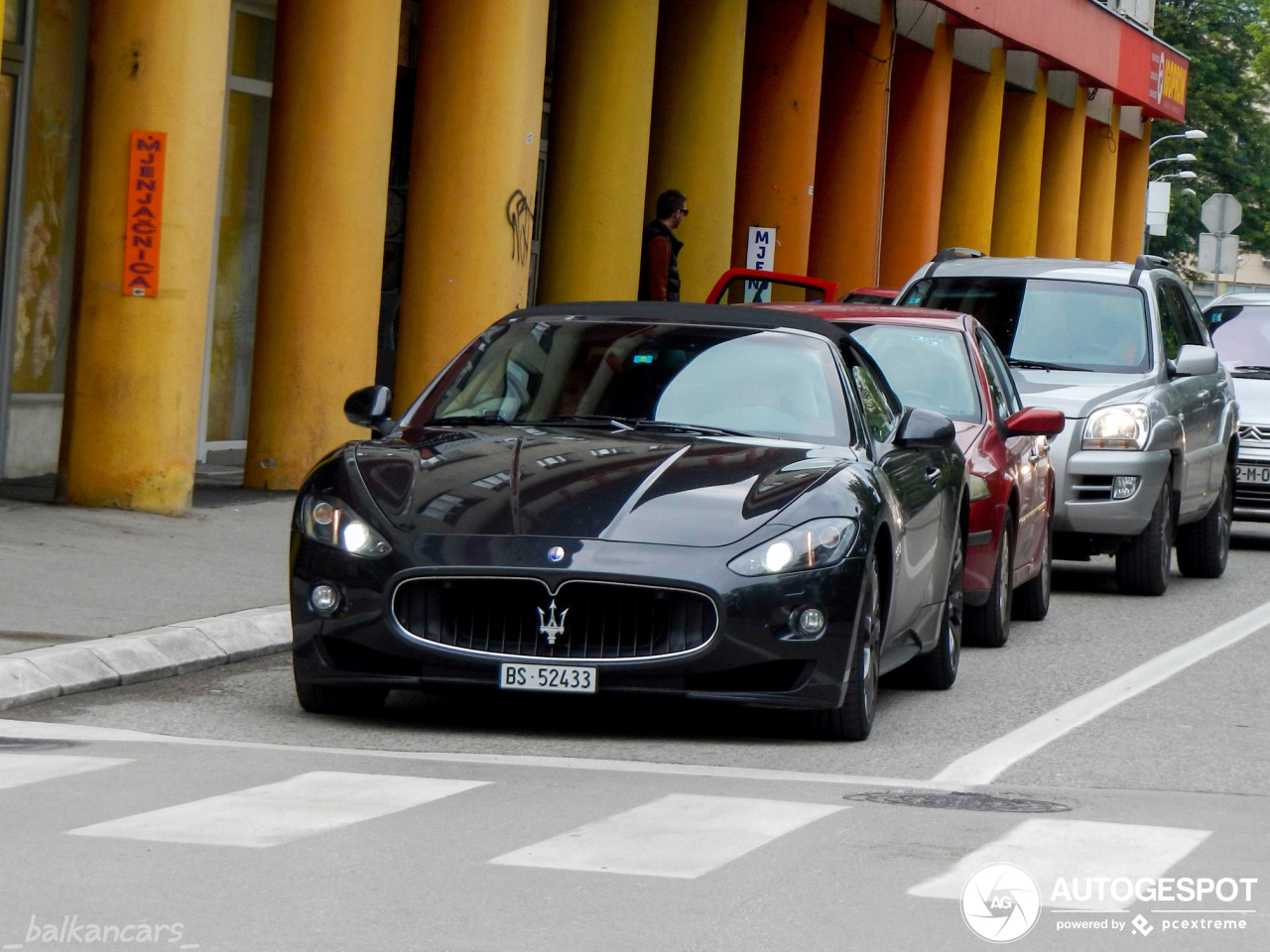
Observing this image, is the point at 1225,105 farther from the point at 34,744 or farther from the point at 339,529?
the point at 34,744

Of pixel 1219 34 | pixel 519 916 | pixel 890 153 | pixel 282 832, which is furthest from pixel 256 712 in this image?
pixel 1219 34

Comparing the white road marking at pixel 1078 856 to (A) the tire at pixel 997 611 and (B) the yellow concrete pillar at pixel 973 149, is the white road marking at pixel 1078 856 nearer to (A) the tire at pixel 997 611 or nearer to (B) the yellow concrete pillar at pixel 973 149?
(A) the tire at pixel 997 611

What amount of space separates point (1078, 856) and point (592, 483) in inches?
97.8

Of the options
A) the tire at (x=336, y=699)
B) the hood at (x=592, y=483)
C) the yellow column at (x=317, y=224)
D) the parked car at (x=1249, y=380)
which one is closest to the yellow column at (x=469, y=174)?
the yellow column at (x=317, y=224)

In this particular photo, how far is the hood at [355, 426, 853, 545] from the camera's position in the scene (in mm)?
7766

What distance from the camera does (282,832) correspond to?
19.6ft

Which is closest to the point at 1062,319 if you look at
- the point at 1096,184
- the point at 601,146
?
the point at 601,146

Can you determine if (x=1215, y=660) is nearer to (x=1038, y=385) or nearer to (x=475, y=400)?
(x=1038, y=385)

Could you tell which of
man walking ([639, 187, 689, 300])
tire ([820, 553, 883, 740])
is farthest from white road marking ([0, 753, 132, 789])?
man walking ([639, 187, 689, 300])

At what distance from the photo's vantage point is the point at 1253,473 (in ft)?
61.5

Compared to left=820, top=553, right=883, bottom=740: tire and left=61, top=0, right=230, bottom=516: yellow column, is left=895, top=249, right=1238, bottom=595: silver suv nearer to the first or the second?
left=61, top=0, right=230, bottom=516: yellow column

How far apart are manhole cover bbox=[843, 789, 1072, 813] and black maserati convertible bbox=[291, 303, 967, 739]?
81 cm

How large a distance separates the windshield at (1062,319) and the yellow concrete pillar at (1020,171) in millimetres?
19288

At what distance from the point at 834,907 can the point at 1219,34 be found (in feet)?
254
